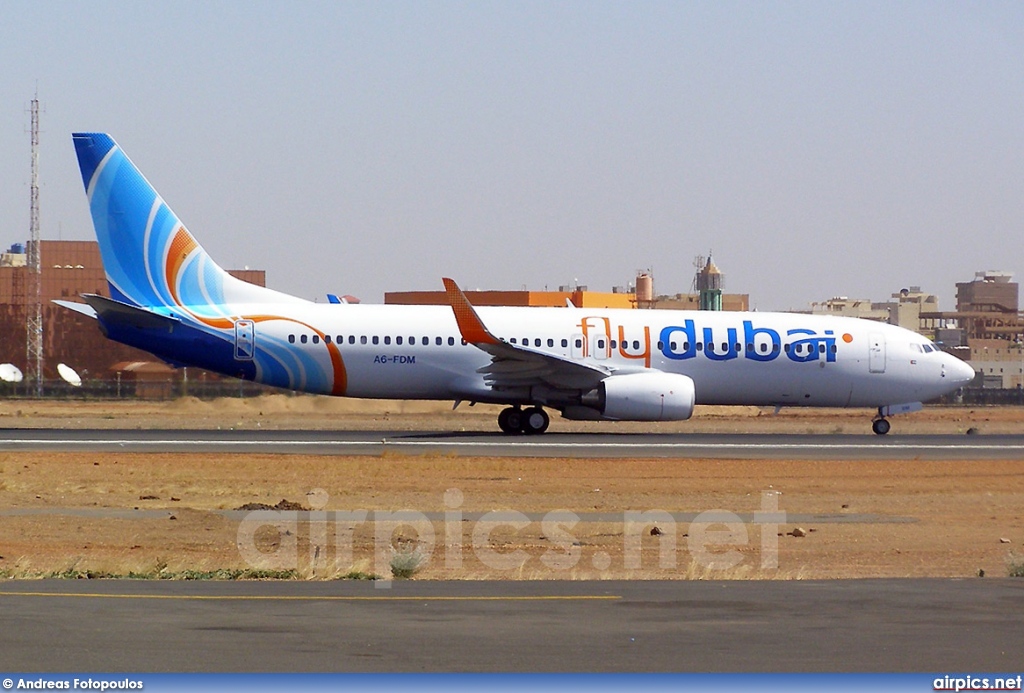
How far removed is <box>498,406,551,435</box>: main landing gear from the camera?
126ft

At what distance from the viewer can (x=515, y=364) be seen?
36906 mm

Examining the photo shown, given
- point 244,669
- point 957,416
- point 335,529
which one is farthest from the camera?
point 957,416

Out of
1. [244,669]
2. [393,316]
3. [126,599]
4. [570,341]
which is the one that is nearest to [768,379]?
[570,341]

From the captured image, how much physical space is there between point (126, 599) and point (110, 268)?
2727 centimetres

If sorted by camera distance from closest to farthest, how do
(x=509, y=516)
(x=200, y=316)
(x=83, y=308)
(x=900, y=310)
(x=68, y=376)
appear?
(x=509, y=516), (x=200, y=316), (x=83, y=308), (x=68, y=376), (x=900, y=310)

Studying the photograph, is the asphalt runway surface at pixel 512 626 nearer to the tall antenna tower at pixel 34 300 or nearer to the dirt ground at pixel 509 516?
the dirt ground at pixel 509 516

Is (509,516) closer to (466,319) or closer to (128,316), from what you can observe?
(466,319)

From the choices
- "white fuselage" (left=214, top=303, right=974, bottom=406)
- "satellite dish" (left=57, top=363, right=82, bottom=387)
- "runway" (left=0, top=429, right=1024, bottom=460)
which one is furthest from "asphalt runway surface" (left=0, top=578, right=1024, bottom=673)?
"satellite dish" (left=57, top=363, right=82, bottom=387)

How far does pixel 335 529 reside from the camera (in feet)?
62.3

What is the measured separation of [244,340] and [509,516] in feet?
59.1

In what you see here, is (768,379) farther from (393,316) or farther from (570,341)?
(393,316)

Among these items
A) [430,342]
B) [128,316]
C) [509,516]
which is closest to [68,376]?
[128,316]

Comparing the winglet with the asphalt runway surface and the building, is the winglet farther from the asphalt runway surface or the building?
the building

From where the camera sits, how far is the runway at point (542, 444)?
3228cm
